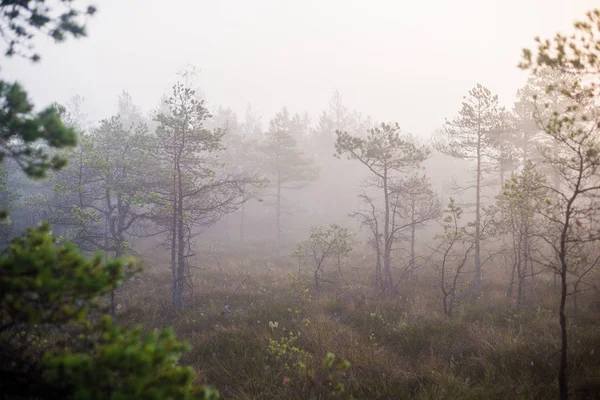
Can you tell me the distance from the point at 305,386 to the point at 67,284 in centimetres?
463

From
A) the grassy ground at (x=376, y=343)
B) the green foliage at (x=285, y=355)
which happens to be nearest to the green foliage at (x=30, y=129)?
the grassy ground at (x=376, y=343)

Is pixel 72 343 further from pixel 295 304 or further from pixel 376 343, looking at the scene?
pixel 295 304

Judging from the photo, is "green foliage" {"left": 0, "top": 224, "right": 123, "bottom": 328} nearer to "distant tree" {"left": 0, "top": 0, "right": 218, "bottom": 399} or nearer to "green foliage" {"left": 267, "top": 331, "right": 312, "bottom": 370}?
"distant tree" {"left": 0, "top": 0, "right": 218, "bottom": 399}

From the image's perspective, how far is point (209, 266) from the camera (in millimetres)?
19375

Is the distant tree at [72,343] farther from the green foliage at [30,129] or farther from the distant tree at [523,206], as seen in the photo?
the distant tree at [523,206]

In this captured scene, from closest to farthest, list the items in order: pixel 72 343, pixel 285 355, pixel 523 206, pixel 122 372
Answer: pixel 122 372, pixel 72 343, pixel 285 355, pixel 523 206

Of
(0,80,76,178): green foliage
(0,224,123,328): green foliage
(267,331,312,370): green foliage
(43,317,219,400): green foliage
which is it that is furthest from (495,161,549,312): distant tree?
(0,80,76,178): green foliage

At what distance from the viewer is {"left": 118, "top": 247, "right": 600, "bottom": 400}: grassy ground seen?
538 centimetres

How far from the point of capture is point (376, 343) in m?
7.36

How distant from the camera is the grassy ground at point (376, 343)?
538 centimetres

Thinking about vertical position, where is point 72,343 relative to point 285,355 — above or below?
above

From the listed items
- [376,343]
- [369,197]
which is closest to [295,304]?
[376,343]

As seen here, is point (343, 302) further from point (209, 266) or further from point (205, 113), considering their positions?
point (209, 266)

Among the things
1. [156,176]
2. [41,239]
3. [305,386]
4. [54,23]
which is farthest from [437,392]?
[156,176]
